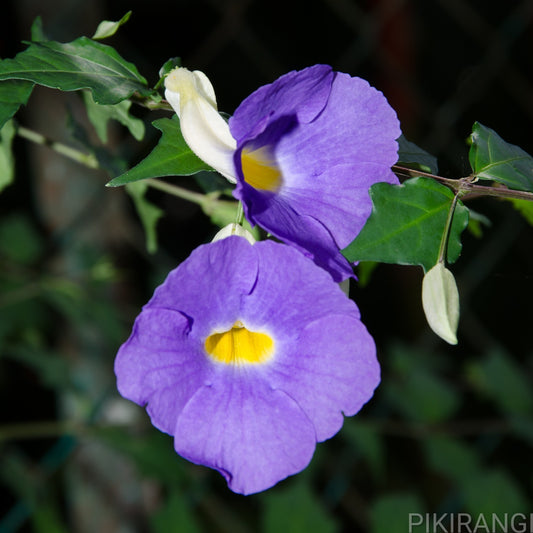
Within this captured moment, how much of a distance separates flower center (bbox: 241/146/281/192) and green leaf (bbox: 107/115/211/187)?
0.12 ft

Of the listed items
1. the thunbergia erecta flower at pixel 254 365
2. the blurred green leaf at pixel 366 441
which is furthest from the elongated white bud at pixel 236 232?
the blurred green leaf at pixel 366 441

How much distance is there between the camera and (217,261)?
1.19 feet

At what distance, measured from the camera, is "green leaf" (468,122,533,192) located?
1.43 feet

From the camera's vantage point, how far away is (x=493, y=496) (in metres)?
1.38

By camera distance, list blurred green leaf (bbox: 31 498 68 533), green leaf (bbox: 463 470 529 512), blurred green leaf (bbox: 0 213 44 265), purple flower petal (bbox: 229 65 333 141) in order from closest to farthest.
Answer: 1. purple flower petal (bbox: 229 65 333 141)
2. blurred green leaf (bbox: 31 498 68 533)
3. blurred green leaf (bbox: 0 213 44 265)
4. green leaf (bbox: 463 470 529 512)

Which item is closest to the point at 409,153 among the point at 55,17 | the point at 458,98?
the point at 55,17

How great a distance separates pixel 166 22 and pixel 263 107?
79.9 inches

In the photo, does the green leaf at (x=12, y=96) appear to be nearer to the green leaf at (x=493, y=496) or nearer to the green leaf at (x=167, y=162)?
the green leaf at (x=167, y=162)

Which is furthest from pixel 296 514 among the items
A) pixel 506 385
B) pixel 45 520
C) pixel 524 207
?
pixel 524 207

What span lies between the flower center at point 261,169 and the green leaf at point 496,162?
0.13m

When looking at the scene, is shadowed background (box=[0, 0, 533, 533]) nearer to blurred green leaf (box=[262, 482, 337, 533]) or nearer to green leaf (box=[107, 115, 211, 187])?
blurred green leaf (box=[262, 482, 337, 533])

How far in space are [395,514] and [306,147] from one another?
1010mm

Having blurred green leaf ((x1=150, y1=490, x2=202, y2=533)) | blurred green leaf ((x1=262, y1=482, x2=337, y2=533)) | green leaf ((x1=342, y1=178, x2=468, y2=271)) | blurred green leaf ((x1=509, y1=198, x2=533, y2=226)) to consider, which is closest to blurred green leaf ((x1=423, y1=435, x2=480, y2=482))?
blurred green leaf ((x1=262, y1=482, x2=337, y2=533))

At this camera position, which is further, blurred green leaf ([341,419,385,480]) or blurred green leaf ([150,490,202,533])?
blurred green leaf ([341,419,385,480])
